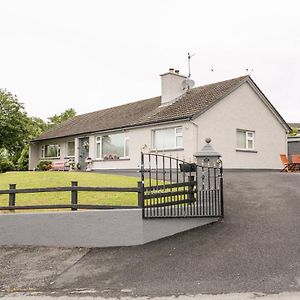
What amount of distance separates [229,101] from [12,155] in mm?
31398

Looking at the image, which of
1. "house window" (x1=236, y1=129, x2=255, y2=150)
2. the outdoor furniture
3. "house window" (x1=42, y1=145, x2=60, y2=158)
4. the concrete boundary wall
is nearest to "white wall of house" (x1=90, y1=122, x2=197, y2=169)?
"house window" (x1=236, y1=129, x2=255, y2=150)

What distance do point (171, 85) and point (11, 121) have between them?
18.3 m

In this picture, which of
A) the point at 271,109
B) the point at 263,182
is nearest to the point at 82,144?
the point at 271,109

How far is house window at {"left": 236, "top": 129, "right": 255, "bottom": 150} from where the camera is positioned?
20281 millimetres

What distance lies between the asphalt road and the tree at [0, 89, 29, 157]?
27.4m

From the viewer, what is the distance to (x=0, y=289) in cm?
577

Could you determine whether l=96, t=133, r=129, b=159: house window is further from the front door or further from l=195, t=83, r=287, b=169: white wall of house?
l=195, t=83, r=287, b=169: white wall of house

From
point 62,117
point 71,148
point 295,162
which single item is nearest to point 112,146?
point 71,148

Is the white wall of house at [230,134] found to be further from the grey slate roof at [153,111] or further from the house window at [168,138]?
the grey slate roof at [153,111]

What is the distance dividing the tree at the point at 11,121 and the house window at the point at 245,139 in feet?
72.8

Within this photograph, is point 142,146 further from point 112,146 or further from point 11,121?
point 11,121

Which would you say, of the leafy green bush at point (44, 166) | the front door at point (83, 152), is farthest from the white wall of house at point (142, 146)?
the leafy green bush at point (44, 166)

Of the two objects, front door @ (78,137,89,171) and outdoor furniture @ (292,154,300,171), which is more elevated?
front door @ (78,137,89,171)

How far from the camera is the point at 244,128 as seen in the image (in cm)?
2050
